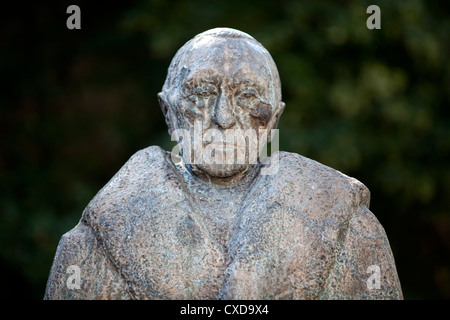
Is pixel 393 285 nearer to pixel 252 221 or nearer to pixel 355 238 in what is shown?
pixel 355 238

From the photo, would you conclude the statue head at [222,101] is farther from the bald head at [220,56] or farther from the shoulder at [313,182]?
the shoulder at [313,182]

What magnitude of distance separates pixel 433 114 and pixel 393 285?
3472 mm

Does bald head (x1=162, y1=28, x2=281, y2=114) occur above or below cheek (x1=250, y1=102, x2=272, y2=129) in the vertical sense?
above

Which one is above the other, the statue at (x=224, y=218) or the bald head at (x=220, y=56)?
the bald head at (x=220, y=56)

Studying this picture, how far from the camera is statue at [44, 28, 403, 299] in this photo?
3117 millimetres

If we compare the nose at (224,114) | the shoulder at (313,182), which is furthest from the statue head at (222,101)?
the shoulder at (313,182)

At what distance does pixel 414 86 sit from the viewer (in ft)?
21.3

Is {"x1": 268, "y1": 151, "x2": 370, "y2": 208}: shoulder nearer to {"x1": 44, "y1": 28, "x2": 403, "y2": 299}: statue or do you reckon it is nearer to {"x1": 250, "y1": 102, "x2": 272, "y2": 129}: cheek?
{"x1": 44, "y1": 28, "x2": 403, "y2": 299}: statue

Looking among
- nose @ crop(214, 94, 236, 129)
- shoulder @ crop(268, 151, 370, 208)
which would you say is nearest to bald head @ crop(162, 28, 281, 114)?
nose @ crop(214, 94, 236, 129)

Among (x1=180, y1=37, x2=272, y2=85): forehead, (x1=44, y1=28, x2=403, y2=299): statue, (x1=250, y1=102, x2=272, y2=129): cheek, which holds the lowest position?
(x1=44, y1=28, x2=403, y2=299): statue

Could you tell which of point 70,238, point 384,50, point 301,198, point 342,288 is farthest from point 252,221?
point 384,50

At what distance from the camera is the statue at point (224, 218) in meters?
3.12

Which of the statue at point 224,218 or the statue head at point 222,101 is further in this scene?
the statue head at point 222,101

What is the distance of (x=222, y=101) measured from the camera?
10.8 feet
